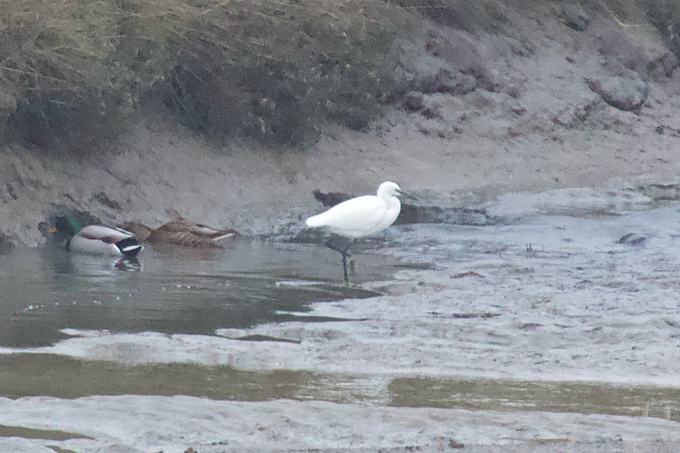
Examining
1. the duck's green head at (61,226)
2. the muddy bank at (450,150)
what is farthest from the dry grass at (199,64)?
the duck's green head at (61,226)

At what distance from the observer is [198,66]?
1380 cm

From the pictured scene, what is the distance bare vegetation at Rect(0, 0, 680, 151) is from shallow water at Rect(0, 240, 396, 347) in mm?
1795

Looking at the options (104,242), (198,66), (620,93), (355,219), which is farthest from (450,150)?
(104,242)

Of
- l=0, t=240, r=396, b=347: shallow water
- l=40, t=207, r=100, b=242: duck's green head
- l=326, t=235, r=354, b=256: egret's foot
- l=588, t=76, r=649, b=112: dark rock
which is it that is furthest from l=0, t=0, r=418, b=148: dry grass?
l=588, t=76, r=649, b=112: dark rock

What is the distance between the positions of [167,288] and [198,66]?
5927 mm

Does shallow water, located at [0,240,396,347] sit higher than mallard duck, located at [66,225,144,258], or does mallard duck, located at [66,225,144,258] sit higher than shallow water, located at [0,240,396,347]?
mallard duck, located at [66,225,144,258]

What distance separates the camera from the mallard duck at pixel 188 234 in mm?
11352

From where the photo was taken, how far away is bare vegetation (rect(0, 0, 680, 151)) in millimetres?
10953

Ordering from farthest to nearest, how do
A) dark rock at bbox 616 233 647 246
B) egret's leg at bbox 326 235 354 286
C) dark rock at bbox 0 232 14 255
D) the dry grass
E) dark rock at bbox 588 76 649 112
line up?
dark rock at bbox 588 76 649 112 < dark rock at bbox 616 233 647 246 < the dry grass < dark rock at bbox 0 232 14 255 < egret's leg at bbox 326 235 354 286

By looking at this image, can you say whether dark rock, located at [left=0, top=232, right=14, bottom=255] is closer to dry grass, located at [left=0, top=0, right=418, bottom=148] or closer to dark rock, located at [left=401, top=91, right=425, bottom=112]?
dry grass, located at [left=0, top=0, right=418, bottom=148]

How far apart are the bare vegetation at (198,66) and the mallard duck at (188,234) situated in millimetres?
1469

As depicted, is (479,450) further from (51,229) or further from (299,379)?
(51,229)

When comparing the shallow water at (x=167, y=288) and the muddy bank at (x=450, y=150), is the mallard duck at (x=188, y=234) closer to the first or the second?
the shallow water at (x=167, y=288)

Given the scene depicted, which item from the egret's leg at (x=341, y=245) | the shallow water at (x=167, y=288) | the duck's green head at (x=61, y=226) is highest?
the duck's green head at (x=61, y=226)
